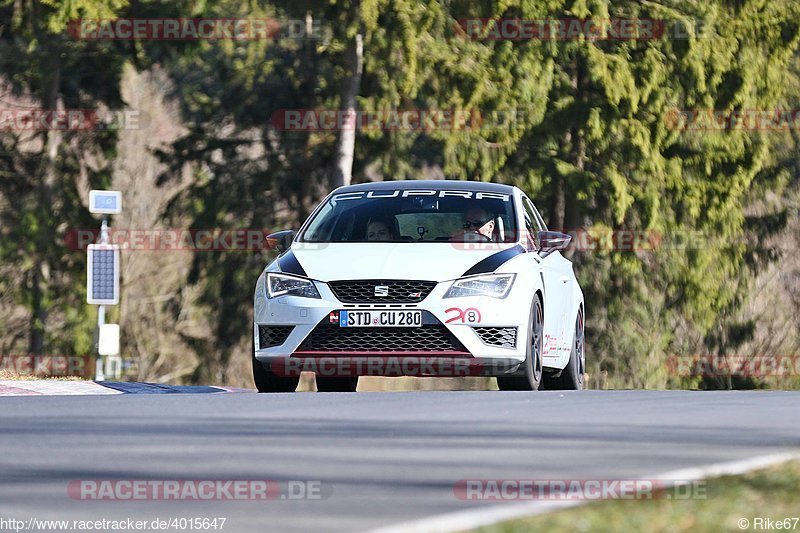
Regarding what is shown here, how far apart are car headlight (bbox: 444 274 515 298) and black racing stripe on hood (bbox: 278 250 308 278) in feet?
3.76

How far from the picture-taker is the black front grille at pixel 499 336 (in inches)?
529

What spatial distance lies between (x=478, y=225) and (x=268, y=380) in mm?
2135

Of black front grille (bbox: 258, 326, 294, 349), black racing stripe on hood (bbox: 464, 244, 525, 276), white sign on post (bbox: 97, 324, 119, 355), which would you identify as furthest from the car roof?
white sign on post (bbox: 97, 324, 119, 355)

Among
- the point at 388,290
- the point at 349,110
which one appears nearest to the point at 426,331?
the point at 388,290

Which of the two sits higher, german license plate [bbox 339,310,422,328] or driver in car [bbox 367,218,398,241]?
driver in car [bbox 367,218,398,241]

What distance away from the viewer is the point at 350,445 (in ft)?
28.0

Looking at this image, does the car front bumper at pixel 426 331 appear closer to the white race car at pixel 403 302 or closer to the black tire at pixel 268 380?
the white race car at pixel 403 302

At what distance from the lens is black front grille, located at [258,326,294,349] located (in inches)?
532

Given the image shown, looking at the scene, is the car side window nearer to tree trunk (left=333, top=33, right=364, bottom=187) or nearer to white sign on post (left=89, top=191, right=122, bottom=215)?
white sign on post (left=89, top=191, right=122, bottom=215)

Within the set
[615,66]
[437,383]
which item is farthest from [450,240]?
[437,383]

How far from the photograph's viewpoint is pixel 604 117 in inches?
1444

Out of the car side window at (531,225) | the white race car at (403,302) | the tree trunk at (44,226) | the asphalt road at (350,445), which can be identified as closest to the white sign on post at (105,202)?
the car side window at (531,225)

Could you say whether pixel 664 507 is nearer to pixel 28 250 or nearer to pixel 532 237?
pixel 532 237

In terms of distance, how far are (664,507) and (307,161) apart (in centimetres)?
3341
